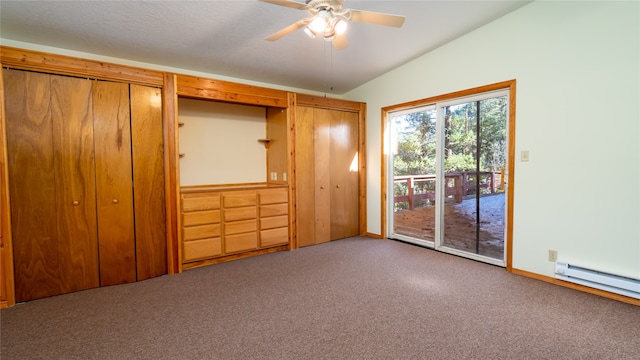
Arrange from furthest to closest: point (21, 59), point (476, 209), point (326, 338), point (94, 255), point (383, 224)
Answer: point (383, 224) → point (476, 209) → point (94, 255) → point (21, 59) → point (326, 338)

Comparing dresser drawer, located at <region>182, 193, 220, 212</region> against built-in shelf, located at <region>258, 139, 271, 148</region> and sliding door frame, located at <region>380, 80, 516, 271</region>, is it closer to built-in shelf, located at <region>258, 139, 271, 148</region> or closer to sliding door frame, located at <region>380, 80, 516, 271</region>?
built-in shelf, located at <region>258, 139, 271, 148</region>

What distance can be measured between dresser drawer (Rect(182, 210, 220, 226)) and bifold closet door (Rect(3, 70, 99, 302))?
0.86 m

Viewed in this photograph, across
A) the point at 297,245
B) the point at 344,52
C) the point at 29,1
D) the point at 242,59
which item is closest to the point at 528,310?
the point at 297,245

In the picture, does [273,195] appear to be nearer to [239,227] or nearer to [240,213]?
[240,213]

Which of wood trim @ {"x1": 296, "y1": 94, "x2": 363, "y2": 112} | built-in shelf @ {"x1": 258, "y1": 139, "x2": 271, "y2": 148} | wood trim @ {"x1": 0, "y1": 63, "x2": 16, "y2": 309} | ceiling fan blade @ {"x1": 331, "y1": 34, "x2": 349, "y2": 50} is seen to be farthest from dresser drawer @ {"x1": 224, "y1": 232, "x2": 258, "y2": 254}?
ceiling fan blade @ {"x1": 331, "y1": 34, "x2": 349, "y2": 50}

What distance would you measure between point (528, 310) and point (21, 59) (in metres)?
4.87

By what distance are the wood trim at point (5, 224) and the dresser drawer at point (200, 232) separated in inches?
56.4

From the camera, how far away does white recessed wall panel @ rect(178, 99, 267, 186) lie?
4.05 meters

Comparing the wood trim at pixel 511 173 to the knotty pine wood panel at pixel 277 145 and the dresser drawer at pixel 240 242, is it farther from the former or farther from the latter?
the dresser drawer at pixel 240 242

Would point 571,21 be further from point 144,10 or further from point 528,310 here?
point 144,10

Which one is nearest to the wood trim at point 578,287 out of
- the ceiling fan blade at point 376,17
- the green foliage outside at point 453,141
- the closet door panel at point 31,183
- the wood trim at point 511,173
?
the wood trim at point 511,173

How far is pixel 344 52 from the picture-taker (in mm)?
3691

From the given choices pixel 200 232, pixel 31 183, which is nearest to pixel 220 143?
pixel 200 232

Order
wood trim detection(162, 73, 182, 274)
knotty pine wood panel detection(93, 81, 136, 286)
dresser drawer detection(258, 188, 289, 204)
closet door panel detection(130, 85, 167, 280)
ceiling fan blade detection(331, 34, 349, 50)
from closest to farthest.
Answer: ceiling fan blade detection(331, 34, 349, 50) < knotty pine wood panel detection(93, 81, 136, 286) < closet door panel detection(130, 85, 167, 280) < wood trim detection(162, 73, 182, 274) < dresser drawer detection(258, 188, 289, 204)
